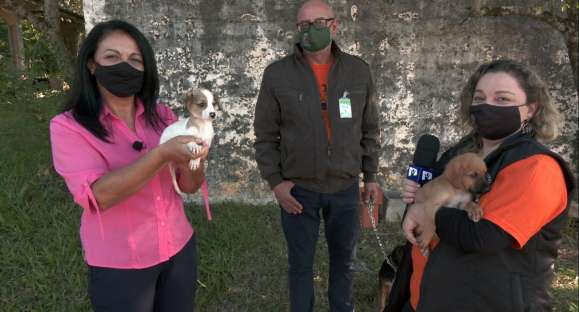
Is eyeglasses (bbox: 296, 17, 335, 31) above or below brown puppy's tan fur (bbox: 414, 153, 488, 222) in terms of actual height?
above

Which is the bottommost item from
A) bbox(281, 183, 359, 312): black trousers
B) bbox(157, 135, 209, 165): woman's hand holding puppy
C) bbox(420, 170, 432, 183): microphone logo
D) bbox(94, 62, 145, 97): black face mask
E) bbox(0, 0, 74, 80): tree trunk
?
bbox(281, 183, 359, 312): black trousers

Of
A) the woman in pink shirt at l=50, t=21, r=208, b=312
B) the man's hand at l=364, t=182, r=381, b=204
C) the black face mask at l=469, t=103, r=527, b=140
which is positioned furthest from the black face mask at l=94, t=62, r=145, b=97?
the man's hand at l=364, t=182, r=381, b=204

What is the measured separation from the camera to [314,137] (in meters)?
2.96

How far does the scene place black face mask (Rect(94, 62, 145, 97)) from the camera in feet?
6.54

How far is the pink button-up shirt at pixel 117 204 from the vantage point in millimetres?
1840

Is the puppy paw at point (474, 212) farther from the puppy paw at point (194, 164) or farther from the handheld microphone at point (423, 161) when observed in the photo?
the puppy paw at point (194, 164)

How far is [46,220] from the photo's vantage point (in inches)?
191

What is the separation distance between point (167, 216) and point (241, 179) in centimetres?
327

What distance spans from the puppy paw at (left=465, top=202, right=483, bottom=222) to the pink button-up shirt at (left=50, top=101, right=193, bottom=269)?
1.36m

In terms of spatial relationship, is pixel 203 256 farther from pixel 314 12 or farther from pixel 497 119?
pixel 497 119

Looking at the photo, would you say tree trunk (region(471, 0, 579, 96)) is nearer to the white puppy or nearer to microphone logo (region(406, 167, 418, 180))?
microphone logo (region(406, 167, 418, 180))

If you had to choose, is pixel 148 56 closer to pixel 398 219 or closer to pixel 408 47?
pixel 408 47

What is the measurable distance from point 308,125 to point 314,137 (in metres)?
0.09

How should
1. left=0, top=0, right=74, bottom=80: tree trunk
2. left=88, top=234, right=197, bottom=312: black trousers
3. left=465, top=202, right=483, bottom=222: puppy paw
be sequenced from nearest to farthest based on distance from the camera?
left=465, top=202, right=483, bottom=222: puppy paw → left=88, top=234, right=197, bottom=312: black trousers → left=0, top=0, right=74, bottom=80: tree trunk
